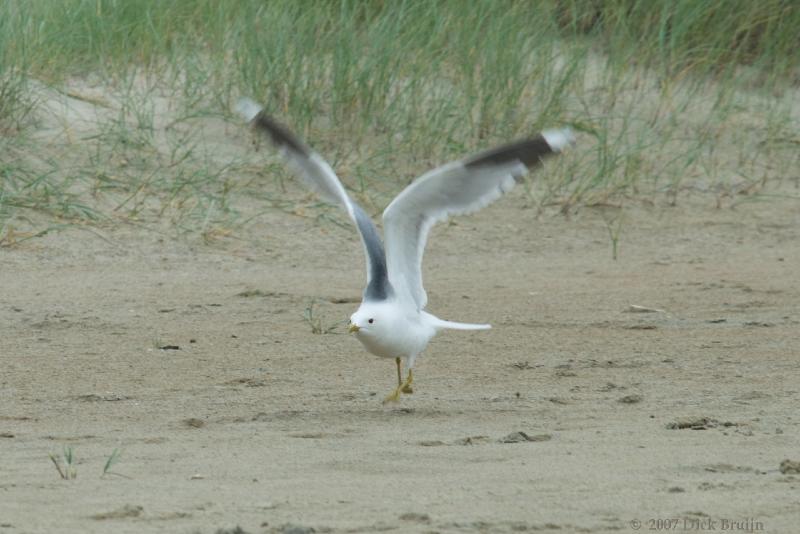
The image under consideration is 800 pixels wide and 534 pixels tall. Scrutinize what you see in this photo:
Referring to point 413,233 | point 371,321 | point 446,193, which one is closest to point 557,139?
point 446,193

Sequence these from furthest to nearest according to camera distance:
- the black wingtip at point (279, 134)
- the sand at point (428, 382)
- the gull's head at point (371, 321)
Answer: the black wingtip at point (279, 134) → the gull's head at point (371, 321) → the sand at point (428, 382)

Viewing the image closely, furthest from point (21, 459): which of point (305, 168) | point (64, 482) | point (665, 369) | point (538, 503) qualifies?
point (665, 369)

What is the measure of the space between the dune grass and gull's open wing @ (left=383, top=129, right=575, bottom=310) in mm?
2729

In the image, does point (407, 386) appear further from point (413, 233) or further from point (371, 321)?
point (413, 233)

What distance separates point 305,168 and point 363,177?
3.09 metres

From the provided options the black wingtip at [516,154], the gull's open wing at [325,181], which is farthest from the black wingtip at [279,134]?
the black wingtip at [516,154]

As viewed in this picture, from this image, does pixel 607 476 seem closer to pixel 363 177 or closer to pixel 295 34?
pixel 363 177

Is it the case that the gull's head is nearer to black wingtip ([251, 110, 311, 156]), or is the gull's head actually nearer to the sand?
the sand

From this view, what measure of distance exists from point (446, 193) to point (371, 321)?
2.12 ft

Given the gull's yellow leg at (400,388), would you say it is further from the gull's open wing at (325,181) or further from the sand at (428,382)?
the gull's open wing at (325,181)

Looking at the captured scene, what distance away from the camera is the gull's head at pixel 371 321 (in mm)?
5586

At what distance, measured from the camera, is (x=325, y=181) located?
20.9ft

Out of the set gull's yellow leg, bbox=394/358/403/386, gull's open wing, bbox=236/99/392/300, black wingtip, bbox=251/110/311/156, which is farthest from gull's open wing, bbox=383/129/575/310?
black wingtip, bbox=251/110/311/156

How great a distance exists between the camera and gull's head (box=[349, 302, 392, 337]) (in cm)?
559
